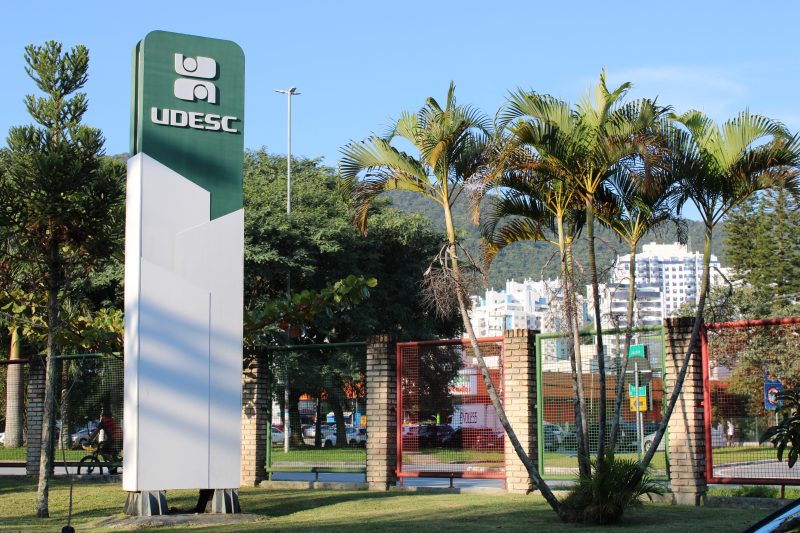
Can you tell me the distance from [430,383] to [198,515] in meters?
5.89

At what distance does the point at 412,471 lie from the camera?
694 inches

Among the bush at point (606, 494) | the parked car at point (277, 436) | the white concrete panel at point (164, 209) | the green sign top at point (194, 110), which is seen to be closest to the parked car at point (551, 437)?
the bush at point (606, 494)

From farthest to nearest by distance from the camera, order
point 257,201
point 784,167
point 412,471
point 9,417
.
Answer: point 257,201 < point 9,417 < point 412,471 < point 784,167

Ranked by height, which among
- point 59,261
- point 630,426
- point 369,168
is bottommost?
point 630,426

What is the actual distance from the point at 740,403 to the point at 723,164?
3.93 m

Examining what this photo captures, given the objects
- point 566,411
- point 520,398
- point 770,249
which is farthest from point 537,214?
point 770,249

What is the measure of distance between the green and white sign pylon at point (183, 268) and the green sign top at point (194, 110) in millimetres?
14

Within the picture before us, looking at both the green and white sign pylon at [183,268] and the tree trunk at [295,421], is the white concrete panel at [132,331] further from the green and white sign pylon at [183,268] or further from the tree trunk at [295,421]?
the tree trunk at [295,421]

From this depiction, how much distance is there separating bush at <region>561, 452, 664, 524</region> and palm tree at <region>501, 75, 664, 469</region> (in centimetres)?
66

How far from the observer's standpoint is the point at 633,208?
45.2 ft

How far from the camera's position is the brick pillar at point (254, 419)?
18906 millimetres

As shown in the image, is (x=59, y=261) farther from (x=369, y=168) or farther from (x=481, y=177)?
(x=481, y=177)

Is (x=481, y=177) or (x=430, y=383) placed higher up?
(x=481, y=177)

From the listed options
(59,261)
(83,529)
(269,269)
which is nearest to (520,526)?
(83,529)
